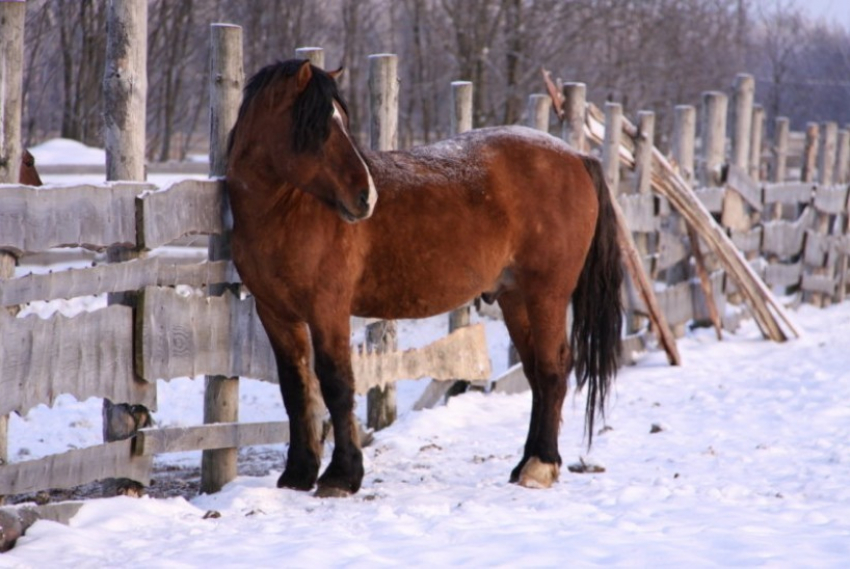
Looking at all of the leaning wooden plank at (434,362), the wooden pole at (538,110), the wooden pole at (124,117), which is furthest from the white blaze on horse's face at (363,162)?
the wooden pole at (538,110)

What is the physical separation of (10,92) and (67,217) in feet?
2.25

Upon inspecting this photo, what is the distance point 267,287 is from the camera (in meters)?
4.81

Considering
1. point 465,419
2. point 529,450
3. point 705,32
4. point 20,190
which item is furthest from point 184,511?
point 705,32

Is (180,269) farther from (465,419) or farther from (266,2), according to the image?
(266,2)

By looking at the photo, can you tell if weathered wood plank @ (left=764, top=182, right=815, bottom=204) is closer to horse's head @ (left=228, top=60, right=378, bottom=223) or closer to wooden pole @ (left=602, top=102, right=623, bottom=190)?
wooden pole @ (left=602, top=102, right=623, bottom=190)

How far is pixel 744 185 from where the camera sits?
1078cm

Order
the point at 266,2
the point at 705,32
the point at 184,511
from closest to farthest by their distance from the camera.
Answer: the point at 184,511 → the point at 266,2 → the point at 705,32

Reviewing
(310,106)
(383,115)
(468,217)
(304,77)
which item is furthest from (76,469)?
(383,115)

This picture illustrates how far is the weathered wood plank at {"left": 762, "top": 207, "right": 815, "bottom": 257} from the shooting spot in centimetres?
1156

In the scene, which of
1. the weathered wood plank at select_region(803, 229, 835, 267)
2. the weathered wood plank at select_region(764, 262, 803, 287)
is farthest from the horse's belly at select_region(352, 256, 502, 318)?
the weathered wood plank at select_region(803, 229, 835, 267)

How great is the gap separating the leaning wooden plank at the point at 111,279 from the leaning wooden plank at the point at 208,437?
2.15ft

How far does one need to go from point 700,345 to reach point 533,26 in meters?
7.78

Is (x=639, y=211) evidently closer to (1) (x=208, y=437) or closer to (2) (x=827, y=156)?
(1) (x=208, y=437)

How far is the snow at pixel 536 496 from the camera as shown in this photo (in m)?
3.77
